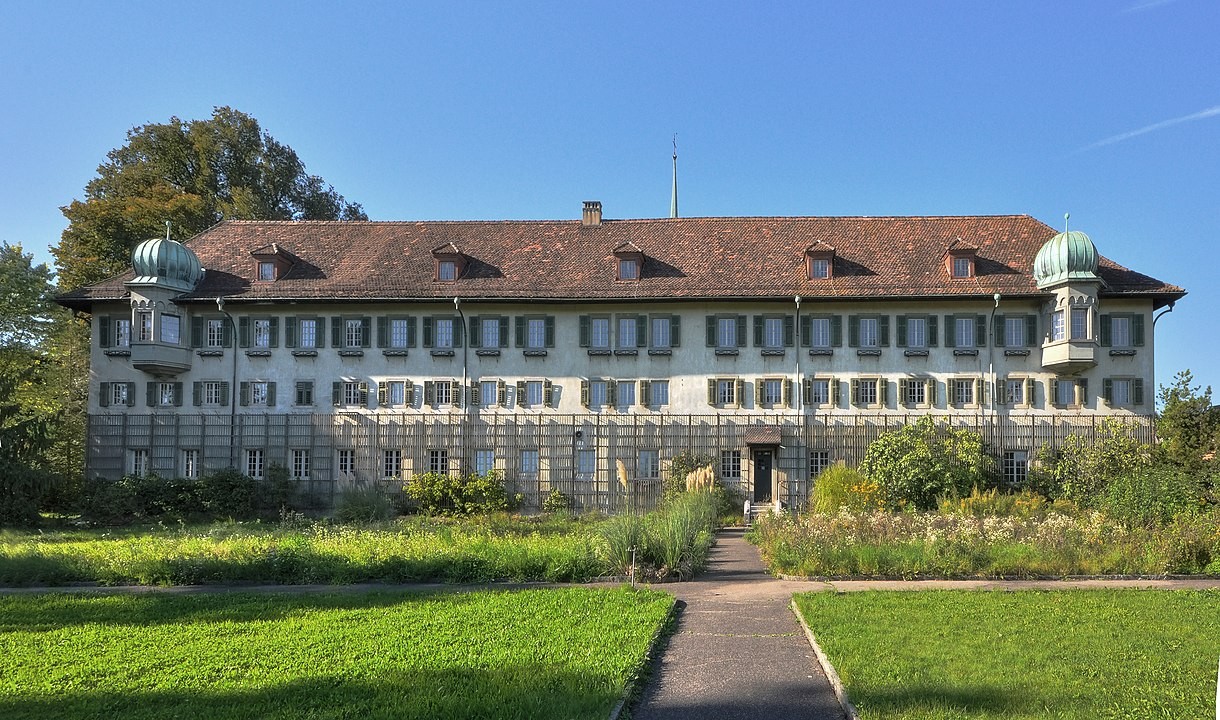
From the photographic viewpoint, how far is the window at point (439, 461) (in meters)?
35.5

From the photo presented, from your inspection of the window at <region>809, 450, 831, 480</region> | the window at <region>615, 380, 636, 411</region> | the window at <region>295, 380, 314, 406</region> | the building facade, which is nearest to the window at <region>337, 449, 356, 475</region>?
the building facade

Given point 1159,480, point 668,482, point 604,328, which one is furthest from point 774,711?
point 604,328

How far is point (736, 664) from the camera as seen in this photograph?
10.5m

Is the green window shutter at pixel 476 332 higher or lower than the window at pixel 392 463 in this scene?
higher

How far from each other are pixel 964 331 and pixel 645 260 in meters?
12.1

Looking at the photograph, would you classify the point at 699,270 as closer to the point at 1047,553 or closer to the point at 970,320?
the point at 970,320

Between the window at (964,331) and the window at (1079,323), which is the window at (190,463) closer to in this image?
the window at (964,331)

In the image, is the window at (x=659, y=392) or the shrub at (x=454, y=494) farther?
the window at (x=659, y=392)

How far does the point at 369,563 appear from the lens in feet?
55.6

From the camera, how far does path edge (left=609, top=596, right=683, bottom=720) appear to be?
329 inches

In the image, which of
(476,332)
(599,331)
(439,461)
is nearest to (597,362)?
(599,331)

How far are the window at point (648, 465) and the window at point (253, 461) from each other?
14056 millimetres

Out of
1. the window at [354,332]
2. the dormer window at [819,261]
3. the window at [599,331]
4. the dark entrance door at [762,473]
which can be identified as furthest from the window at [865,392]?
the window at [354,332]

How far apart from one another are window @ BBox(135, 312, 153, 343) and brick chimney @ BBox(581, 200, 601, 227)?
56.3 feet
